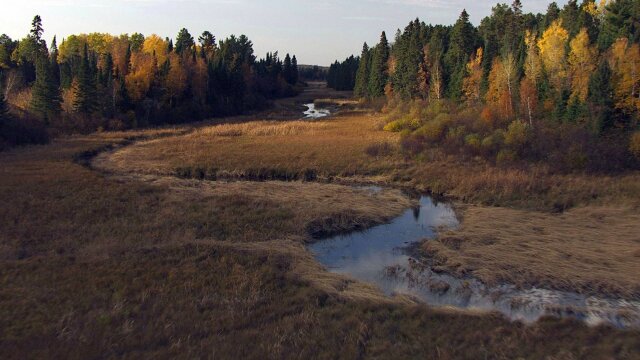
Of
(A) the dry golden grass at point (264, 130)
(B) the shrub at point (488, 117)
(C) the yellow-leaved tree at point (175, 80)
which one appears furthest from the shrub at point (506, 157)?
(C) the yellow-leaved tree at point (175, 80)

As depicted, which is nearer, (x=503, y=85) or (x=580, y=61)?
(x=580, y=61)

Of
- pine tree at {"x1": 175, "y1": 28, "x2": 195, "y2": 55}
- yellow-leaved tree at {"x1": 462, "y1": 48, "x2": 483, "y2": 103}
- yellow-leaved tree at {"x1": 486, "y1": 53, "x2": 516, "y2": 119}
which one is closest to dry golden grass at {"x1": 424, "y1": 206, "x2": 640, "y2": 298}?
yellow-leaved tree at {"x1": 486, "y1": 53, "x2": 516, "y2": 119}

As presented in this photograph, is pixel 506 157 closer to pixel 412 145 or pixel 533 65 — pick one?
pixel 412 145

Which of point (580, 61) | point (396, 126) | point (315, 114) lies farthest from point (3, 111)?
point (580, 61)

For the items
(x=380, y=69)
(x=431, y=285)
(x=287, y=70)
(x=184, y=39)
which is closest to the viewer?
(x=431, y=285)

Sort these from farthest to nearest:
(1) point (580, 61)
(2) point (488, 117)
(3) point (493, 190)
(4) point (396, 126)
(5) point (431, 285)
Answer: (4) point (396, 126) → (2) point (488, 117) → (1) point (580, 61) → (3) point (493, 190) → (5) point (431, 285)

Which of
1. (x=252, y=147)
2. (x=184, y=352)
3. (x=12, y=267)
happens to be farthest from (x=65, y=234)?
(x=252, y=147)

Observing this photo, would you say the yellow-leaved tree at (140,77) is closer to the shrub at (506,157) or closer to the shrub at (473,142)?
the shrub at (473,142)
